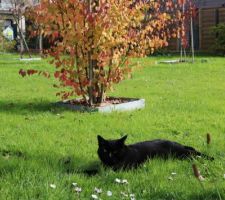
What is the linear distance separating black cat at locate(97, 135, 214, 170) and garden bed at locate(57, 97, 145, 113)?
124 inches

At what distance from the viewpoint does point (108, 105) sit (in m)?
8.42

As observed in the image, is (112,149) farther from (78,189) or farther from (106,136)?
(106,136)

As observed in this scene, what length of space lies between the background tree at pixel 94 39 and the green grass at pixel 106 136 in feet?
2.56

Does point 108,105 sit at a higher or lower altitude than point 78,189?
lower

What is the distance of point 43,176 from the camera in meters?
4.17

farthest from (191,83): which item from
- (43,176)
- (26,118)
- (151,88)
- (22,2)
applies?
(22,2)

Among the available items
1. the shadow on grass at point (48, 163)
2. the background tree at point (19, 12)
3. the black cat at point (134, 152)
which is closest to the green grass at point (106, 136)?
the shadow on grass at point (48, 163)

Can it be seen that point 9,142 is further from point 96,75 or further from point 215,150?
point 96,75

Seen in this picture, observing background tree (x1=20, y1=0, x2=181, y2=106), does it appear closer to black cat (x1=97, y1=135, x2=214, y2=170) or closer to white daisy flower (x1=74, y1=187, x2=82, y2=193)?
black cat (x1=97, y1=135, x2=214, y2=170)

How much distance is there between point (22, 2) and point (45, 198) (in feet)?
71.7

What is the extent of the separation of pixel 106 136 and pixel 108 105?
7.47 ft

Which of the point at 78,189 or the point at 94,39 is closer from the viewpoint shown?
the point at 78,189

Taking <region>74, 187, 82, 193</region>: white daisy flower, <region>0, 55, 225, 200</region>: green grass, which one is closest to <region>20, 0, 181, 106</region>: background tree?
<region>0, 55, 225, 200</region>: green grass

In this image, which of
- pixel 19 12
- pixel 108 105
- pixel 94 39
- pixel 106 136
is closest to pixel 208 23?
pixel 19 12
